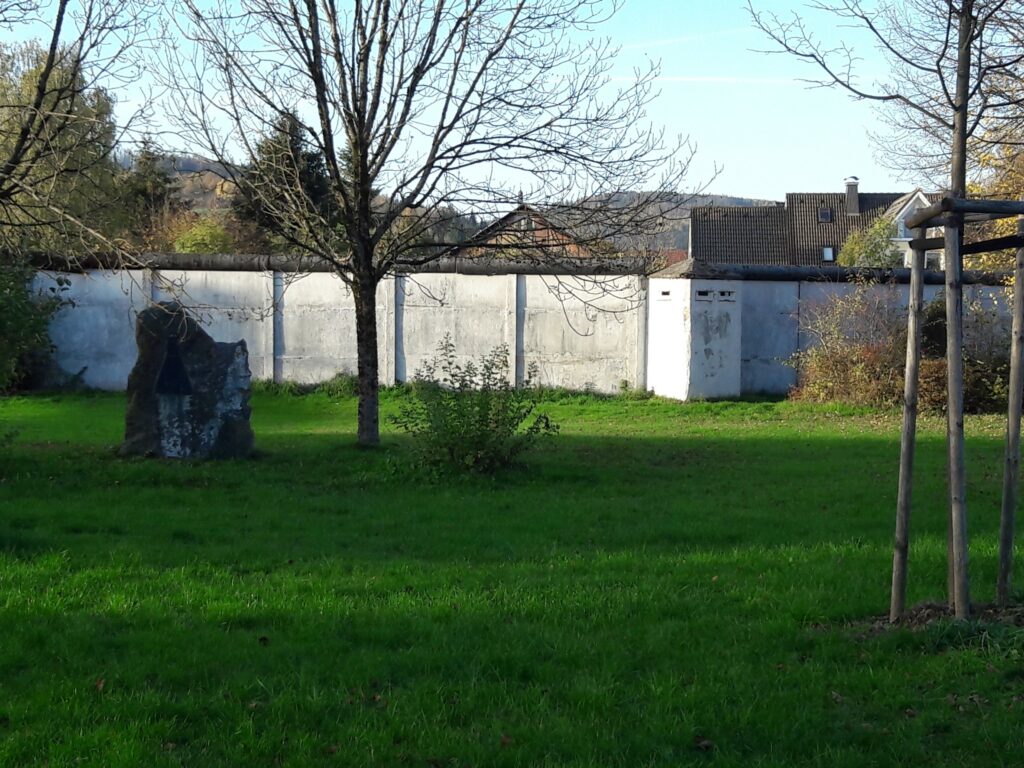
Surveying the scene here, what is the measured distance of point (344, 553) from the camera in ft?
25.7

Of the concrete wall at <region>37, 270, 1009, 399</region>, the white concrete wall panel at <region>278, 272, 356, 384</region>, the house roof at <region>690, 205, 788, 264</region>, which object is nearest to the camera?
the concrete wall at <region>37, 270, 1009, 399</region>

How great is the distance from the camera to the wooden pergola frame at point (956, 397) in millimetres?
5223

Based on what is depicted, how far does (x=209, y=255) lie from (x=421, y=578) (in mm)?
16558

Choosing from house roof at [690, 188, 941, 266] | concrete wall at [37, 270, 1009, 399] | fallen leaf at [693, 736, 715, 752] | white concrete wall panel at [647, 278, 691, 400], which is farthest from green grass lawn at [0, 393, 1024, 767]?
house roof at [690, 188, 941, 266]

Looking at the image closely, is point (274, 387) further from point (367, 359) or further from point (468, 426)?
point (468, 426)

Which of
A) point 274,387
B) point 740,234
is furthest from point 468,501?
point 740,234

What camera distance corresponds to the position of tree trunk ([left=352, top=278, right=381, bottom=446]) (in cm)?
1328

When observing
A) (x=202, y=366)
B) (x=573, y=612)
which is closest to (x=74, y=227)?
(x=202, y=366)

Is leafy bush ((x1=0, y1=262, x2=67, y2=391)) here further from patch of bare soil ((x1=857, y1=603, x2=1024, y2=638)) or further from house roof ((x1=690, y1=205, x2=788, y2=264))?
house roof ((x1=690, y1=205, x2=788, y2=264))

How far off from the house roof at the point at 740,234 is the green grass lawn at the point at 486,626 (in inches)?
1997

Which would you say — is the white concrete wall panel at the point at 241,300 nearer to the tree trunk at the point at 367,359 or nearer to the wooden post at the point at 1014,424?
the tree trunk at the point at 367,359

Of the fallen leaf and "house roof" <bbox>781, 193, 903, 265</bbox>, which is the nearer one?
the fallen leaf

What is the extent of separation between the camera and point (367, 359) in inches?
525

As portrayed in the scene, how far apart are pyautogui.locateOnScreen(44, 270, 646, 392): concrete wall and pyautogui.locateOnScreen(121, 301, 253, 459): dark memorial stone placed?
8823 millimetres
